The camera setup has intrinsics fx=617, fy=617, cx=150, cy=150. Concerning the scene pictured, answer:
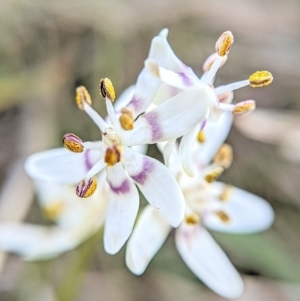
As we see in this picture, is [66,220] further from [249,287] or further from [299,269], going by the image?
[299,269]

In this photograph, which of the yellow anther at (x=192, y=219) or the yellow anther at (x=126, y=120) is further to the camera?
the yellow anther at (x=192, y=219)

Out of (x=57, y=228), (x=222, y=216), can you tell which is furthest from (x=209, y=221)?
(x=57, y=228)

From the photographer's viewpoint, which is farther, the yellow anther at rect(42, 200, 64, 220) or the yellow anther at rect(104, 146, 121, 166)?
the yellow anther at rect(42, 200, 64, 220)

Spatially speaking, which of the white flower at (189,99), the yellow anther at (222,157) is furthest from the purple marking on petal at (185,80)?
the yellow anther at (222,157)

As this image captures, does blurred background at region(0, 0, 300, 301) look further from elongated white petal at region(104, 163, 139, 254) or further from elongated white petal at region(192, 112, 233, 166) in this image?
elongated white petal at region(104, 163, 139, 254)

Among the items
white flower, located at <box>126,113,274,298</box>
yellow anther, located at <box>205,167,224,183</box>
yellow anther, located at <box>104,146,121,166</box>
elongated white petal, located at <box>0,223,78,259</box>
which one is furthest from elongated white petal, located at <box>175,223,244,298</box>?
yellow anther, located at <box>104,146,121,166</box>

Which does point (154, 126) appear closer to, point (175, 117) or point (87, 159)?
point (175, 117)

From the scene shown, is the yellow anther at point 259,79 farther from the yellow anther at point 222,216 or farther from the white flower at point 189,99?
the yellow anther at point 222,216
